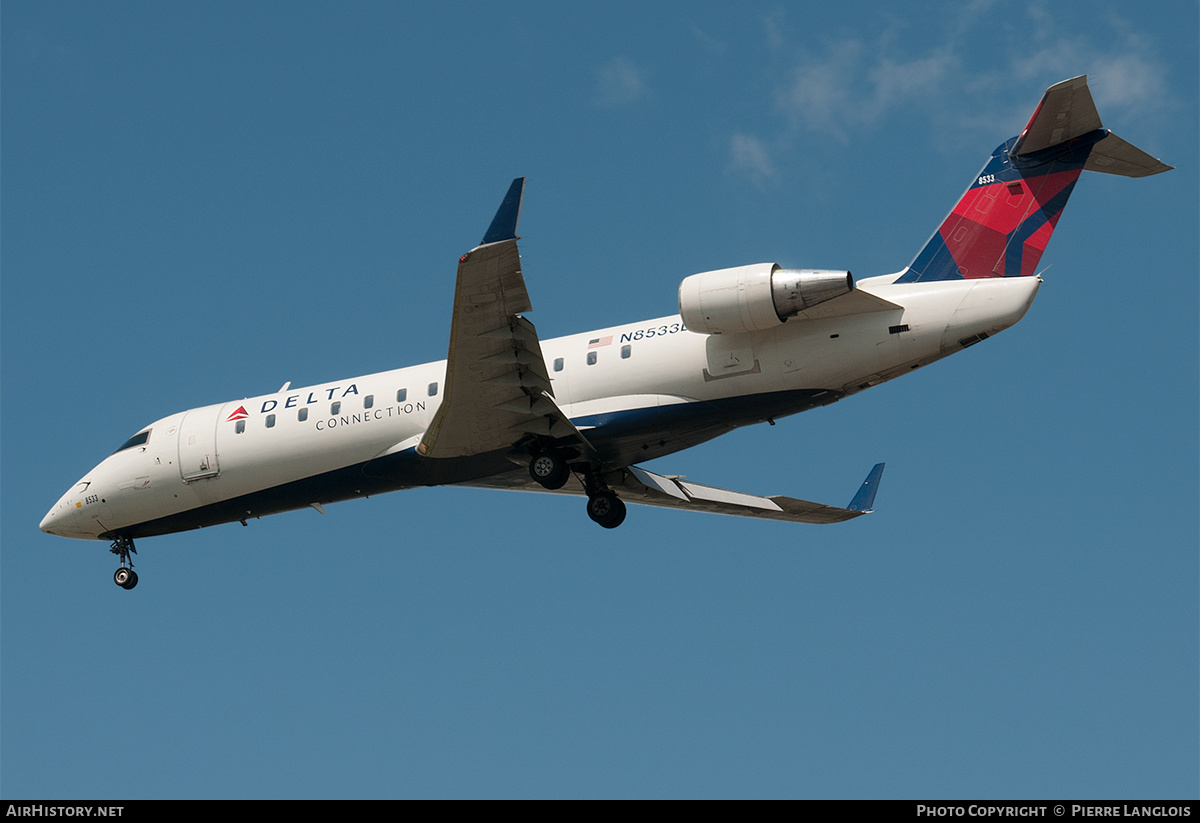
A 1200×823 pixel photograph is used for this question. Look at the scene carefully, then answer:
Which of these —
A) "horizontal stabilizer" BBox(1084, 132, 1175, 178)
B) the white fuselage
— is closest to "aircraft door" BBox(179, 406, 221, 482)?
the white fuselage

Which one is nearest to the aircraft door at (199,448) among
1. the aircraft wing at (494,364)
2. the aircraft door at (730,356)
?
the aircraft wing at (494,364)

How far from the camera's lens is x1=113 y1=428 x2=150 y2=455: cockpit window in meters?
27.4

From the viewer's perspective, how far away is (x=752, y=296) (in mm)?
21562

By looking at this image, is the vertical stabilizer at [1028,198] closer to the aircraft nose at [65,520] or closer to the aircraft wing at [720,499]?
the aircraft wing at [720,499]

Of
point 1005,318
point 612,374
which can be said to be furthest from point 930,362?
point 612,374

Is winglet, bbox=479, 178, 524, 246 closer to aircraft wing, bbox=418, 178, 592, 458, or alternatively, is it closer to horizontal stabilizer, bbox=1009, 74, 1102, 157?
aircraft wing, bbox=418, 178, 592, 458

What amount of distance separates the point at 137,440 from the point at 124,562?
8.89 ft

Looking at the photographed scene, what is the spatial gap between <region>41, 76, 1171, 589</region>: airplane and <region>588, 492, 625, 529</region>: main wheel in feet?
0.09

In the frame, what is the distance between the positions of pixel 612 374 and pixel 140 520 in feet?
36.6
